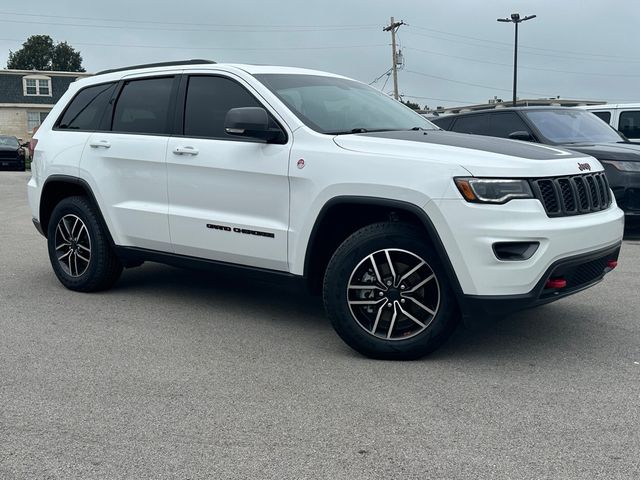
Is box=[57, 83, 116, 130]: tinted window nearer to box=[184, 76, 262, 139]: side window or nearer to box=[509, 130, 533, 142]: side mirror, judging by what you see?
box=[184, 76, 262, 139]: side window

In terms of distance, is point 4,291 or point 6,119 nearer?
point 4,291

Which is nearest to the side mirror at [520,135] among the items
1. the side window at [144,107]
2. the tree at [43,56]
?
the side window at [144,107]

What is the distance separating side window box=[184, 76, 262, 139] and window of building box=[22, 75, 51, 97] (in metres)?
57.0

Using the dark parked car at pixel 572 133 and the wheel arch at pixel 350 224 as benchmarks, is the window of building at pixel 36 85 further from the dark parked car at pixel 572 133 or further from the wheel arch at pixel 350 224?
the wheel arch at pixel 350 224

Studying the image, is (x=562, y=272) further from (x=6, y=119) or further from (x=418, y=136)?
(x=6, y=119)

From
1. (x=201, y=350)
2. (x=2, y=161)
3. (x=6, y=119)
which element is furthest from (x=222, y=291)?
(x=6, y=119)

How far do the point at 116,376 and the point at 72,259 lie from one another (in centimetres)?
244

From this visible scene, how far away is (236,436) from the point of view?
3529 millimetres

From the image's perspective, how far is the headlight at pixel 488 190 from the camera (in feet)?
13.7

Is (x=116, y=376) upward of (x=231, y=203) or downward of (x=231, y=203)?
downward

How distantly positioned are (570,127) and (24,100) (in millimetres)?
54796

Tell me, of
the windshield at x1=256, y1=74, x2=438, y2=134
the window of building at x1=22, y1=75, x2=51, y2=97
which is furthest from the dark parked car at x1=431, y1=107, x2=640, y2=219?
the window of building at x1=22, y1=75, x2=51, y2=97

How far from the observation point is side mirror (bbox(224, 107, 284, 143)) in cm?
484

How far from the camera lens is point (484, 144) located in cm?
469
